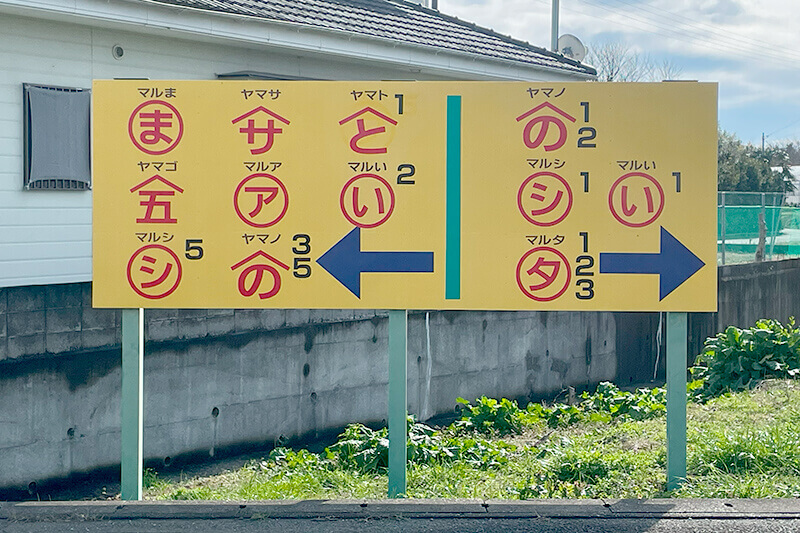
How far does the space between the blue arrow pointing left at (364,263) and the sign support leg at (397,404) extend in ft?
0.85

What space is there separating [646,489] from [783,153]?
139 ft

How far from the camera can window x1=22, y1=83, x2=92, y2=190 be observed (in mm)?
8406

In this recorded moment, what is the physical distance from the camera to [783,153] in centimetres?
4384

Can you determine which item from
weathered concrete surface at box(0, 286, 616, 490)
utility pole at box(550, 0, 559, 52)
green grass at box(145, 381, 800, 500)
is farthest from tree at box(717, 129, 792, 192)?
green grass at box(145, 381, 800, 500)

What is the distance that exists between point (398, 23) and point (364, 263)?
306 inches

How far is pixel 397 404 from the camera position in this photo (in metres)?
5.36

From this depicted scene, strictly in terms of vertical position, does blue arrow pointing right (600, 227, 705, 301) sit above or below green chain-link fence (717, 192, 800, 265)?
below

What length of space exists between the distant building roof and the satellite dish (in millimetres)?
1098

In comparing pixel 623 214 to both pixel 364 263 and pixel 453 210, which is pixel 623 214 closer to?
pixel 453 210

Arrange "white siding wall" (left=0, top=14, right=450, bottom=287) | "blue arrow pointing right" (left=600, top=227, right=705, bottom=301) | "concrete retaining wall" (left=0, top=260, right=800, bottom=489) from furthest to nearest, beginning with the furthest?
"white siding wall" (left=0, top=14, right=450, bottom=287) < "concrete retaining wall" (left=0, top=260, right=800, bottom=489) < "blue arrow pointing right" (left=600, top=227, right=705, bottom=301)

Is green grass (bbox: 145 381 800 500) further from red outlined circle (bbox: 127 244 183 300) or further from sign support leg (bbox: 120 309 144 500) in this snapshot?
red outlined circle (bbox: 127 244 183 300)

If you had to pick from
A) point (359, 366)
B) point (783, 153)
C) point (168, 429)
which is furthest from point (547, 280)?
point (783, 153)

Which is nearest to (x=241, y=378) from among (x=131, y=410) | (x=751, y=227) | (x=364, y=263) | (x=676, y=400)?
(x=131, y=410)

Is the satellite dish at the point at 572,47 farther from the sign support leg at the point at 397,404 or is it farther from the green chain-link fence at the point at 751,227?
the sign support leg at the point at 397,404
